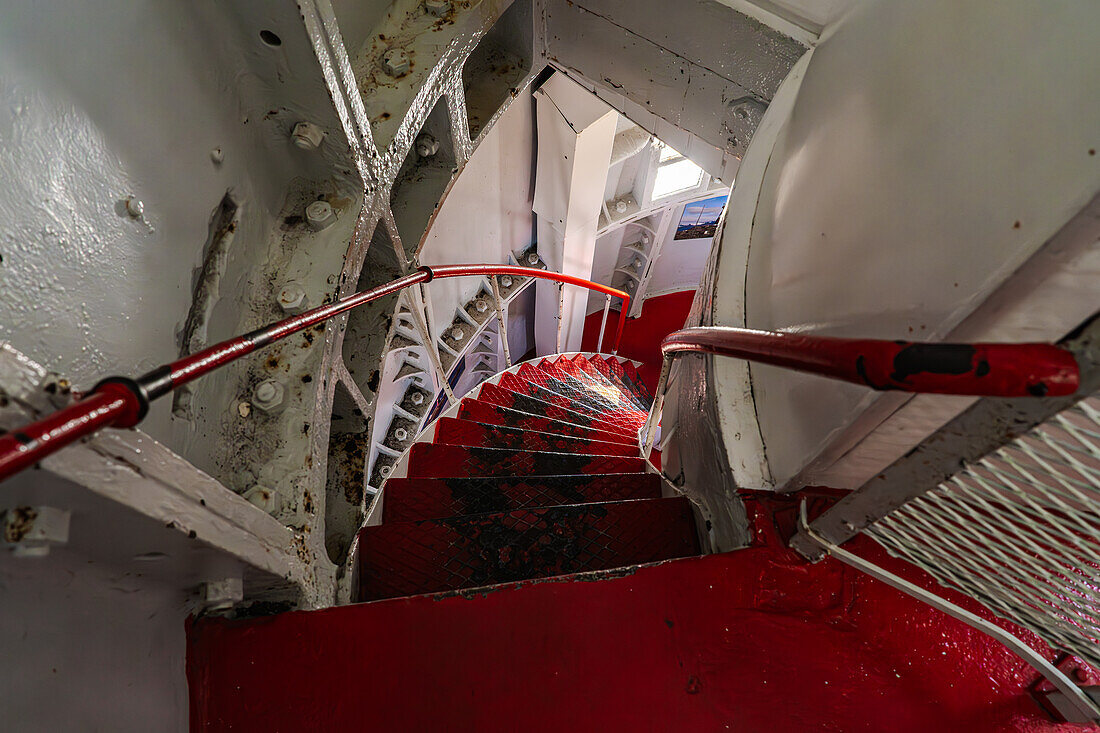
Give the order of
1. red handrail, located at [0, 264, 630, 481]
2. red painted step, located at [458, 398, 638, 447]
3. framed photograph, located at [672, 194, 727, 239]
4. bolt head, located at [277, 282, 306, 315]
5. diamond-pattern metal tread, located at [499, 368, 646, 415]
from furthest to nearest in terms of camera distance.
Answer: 1. framed photograph, located at [672, 194, 727, 239]
2. diamond-pattern metal tread, located at [499, 368, 646, 415]
3. red painted step, located at [458, 398, 638, 447]
4. bolt head, located at [277, 282, 306, 315]
5. red handrail, located at [0, 264, 630, 481]

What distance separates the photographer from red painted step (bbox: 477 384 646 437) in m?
5.28

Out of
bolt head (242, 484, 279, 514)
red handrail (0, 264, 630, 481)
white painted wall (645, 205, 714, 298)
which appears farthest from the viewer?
white painted wall (645, 205, 714, 298)

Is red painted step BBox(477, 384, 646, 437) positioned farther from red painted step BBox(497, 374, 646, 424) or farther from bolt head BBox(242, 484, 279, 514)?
bolt head BBox(242, 484, 279, 514)

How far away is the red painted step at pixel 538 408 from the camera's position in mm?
5281

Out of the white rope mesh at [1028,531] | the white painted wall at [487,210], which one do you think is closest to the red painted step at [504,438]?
the white painted wall at [487,210]

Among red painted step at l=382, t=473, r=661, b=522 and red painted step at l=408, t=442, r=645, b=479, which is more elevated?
red painted step at l=408, t=442, r=645, b=479

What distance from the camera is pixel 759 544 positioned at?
1924mm

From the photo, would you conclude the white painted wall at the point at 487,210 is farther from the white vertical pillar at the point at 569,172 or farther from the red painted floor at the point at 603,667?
the red painted floor at the point at 603,667

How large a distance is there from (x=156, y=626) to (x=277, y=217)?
1426 millimetres

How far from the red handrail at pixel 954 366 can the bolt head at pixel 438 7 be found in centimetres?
236

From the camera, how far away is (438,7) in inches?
99.7

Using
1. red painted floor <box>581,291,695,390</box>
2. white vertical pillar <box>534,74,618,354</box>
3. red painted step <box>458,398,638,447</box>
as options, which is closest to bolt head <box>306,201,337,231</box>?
red painted step <box>458,398,638,447</box>

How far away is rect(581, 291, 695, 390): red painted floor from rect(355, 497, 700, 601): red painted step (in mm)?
8597

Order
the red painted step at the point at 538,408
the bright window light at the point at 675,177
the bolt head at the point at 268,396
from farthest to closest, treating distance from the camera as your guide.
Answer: the bright window light at the point at 675,177
the red painted step at the point at 538,408
the bolt head at the point at 268,396
